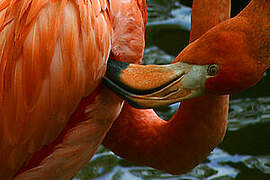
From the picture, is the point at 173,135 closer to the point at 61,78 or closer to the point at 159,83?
the point at 159,83

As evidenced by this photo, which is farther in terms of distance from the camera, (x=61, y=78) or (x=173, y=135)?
(x=173, y=135)

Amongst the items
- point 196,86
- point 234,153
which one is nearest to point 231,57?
point 196,86

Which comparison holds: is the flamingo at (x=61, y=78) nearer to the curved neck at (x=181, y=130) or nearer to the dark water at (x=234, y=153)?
the curved neck at (x=181, y=130)

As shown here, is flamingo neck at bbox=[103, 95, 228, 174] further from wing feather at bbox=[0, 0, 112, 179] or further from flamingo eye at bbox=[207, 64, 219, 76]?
wing feather at bbox=[0, 0, 112, 179]

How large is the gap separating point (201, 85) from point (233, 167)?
1.79 metres

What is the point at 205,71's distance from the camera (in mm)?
1872

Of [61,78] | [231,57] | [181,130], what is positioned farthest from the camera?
[181,130]

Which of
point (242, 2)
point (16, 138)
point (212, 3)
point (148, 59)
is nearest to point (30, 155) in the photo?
point (16, 138)

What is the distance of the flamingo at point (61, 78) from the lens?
6.19 feet

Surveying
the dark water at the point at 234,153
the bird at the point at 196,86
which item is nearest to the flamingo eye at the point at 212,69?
the bird at the point at 196,86

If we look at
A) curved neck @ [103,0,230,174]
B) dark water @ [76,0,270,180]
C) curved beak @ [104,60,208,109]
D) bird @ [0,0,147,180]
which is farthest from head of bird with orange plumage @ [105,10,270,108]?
dark water @ [76,0,270,180]

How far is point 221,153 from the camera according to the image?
3.65m

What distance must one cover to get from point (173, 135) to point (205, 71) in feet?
2.14

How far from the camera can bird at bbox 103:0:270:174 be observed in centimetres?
178
